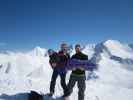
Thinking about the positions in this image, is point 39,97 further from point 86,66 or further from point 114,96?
point 114,96

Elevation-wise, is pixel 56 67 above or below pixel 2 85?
above

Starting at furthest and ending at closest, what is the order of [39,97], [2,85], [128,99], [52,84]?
[2,85] < [128,99] < [52,84] < [39,97]

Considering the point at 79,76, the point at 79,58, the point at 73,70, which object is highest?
the point at 79,58

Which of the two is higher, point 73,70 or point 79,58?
point 79,58

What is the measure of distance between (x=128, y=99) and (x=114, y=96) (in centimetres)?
105

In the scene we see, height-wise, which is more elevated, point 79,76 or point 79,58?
point 79,58

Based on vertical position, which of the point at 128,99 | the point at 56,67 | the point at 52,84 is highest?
the point at 56,67

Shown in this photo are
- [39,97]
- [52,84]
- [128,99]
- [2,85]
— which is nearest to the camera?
[39,97]

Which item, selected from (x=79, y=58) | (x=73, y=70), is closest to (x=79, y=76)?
(x=73, y=70)

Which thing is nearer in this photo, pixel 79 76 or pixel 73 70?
pixel 79 76

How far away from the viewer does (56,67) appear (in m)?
14.0

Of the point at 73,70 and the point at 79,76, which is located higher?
the point at 73,70

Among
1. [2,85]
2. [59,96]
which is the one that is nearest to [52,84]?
[59,96]

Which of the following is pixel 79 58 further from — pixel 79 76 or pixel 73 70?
pixel 79 76
